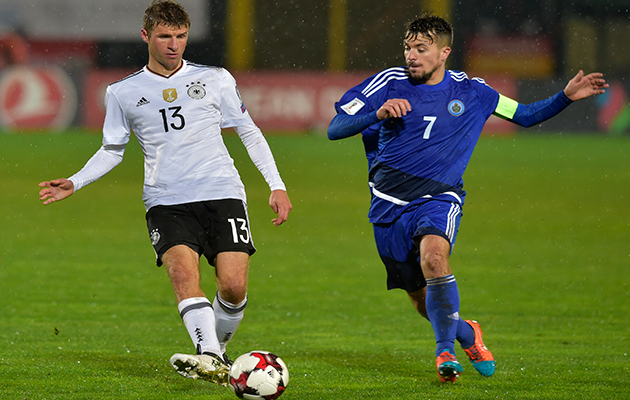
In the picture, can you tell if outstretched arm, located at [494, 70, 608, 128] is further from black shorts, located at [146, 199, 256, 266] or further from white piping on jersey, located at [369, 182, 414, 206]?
black shorts, located at [146, 199, 256, 266]

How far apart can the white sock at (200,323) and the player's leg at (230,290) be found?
222 millimetres

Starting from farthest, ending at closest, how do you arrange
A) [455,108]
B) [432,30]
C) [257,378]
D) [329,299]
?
[329,299] → [455,108] → [432,30] → [257,378]

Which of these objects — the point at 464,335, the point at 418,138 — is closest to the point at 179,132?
the point at 418,138

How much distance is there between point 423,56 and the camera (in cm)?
505

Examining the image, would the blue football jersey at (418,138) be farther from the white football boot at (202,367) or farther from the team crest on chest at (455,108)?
the white football boot at (202,367)

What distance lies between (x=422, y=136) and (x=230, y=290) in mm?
1395

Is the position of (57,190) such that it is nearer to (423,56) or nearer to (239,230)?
(239,230)

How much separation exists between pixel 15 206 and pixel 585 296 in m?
9.18

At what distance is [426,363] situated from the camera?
5.45 metres

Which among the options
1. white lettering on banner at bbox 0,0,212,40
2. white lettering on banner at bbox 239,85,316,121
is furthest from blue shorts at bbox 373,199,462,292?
white lettering on banner at bbox 0,0,212,40

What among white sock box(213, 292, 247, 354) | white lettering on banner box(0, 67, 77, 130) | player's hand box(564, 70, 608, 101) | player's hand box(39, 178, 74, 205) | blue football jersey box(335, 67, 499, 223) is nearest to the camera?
player's hand box(39, 178, 74, 205)

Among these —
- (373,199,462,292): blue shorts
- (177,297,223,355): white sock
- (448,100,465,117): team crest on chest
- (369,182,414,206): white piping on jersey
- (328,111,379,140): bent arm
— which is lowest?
(177,297,223,355): white sock

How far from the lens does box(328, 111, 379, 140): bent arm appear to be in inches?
191

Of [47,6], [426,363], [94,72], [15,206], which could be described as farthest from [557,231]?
[47,6]
